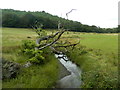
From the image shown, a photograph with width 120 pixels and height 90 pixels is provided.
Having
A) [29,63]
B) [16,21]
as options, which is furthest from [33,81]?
[16,21]

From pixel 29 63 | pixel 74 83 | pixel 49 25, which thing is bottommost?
pixel 74 83

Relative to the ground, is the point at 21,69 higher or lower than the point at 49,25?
lower

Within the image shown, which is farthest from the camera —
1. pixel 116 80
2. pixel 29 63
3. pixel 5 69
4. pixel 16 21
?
pixel 16 21

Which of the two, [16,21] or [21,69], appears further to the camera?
[16,21]

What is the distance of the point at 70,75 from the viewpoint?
1109 centimetres

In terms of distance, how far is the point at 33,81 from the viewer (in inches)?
310

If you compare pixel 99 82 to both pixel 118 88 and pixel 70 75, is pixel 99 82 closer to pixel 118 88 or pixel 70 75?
pixel 118 88

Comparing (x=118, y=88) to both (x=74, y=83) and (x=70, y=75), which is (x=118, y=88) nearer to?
(x=74, y=83)

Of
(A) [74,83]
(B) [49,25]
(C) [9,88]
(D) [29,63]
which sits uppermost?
(B) [49,25]

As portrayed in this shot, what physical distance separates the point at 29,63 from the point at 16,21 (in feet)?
190

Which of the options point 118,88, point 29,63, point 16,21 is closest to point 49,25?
point 16,21

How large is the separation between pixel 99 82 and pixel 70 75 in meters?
3.76

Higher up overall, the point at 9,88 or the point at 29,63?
the point at 29,63

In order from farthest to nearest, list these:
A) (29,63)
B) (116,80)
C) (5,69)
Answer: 1. (29,63)
2. (5,69)
3. (116,80)
